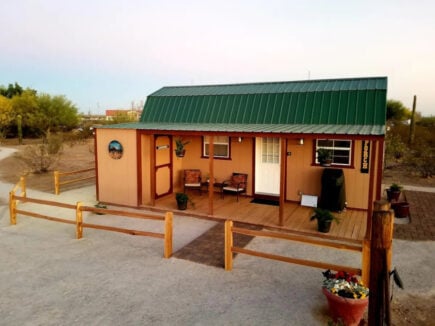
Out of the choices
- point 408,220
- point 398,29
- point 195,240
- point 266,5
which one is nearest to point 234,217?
point 195,240

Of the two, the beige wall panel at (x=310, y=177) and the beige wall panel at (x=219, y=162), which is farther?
the beige wall panel at (x=219, y=162)

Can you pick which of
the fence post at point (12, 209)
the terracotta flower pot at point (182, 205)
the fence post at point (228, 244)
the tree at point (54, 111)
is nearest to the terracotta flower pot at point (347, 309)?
the fence post at point (228, 244)

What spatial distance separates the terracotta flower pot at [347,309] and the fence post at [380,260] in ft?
2.30

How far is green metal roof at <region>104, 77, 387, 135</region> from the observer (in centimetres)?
869

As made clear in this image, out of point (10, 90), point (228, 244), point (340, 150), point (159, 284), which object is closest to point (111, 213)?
point (159, 284)

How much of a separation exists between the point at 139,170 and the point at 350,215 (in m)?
5.98

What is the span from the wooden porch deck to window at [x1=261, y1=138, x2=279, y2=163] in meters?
1.37

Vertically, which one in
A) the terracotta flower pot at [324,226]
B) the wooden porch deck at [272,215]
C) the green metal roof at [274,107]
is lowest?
the wooden porch deck at [272,215]

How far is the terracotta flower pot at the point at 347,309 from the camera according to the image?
394 centimetres

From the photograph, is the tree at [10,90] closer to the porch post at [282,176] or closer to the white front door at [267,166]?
the white front door at [267,166]

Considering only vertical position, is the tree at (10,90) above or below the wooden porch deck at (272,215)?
above

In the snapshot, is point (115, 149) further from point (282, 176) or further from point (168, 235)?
point (282, 176)

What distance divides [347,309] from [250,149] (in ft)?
22.3

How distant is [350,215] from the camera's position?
8.66 metres
